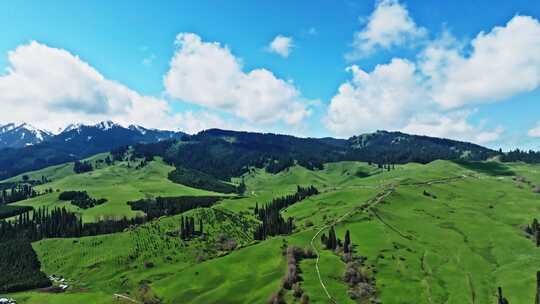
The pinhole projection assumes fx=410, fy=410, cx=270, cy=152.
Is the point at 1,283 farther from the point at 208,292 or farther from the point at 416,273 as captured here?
the point at 416,273

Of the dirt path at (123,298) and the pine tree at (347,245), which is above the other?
the pine tree at (347,245)

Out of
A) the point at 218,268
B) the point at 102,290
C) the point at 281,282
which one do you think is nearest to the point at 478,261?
the point at 281,282

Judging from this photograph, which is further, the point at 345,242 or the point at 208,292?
the point at 345,242

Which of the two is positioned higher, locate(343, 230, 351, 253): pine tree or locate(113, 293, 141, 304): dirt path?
locate(343, 230, 351, 253): pine tree

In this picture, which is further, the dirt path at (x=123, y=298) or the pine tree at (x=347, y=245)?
the pine tree at (x=347, y=245)

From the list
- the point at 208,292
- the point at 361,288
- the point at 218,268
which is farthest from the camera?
the point at 218,268

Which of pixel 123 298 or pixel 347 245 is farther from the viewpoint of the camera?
pixel 347 245

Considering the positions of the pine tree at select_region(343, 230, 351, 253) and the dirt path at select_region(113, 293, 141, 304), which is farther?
the pine tree at select_region(343, 230, 351, 253)

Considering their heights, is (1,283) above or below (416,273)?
below

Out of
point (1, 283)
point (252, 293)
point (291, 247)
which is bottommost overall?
point (1, 283)

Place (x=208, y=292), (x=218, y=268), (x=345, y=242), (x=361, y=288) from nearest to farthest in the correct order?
1. (x=361, y=288)
2. (x=208, y=292)
3. (x=218, y=268)
4. (x=345, y=242)

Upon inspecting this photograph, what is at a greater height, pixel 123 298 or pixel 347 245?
pixel 347 245
